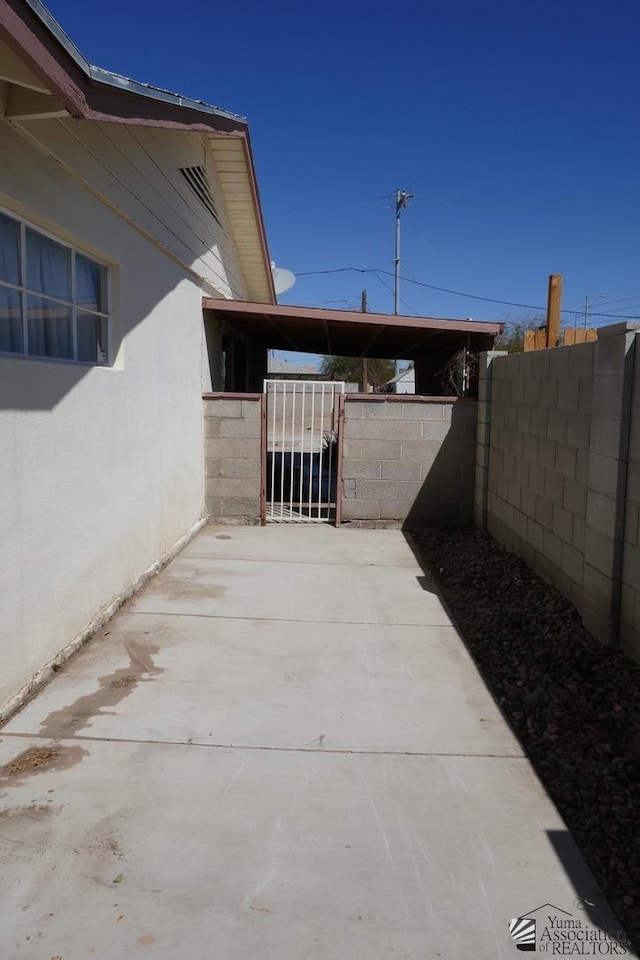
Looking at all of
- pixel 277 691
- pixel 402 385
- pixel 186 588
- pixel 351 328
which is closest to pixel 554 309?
pixel 351 328

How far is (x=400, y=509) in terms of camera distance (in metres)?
9.23

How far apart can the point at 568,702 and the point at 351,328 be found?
7.37m

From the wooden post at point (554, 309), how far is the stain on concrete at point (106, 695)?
5.08 m

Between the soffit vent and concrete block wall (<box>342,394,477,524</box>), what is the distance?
322 cm

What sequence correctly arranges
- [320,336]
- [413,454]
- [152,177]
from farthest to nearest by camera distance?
[320,336] < [413,454] < [152,177]

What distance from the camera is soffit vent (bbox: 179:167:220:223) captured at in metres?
7.88

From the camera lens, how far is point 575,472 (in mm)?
5387

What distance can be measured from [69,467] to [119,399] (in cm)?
115

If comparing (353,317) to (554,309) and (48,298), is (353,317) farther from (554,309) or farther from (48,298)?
(48,298)

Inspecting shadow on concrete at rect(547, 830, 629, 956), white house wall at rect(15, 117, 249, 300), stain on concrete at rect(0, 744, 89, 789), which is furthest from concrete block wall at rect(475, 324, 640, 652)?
white house wall at rect(15, 117, 249, 300)

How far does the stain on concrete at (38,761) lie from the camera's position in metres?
3.11

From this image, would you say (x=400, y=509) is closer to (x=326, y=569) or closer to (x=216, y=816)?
(x=326, y=569)

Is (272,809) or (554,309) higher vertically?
(554,309)

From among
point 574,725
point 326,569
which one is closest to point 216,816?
point 574,725
